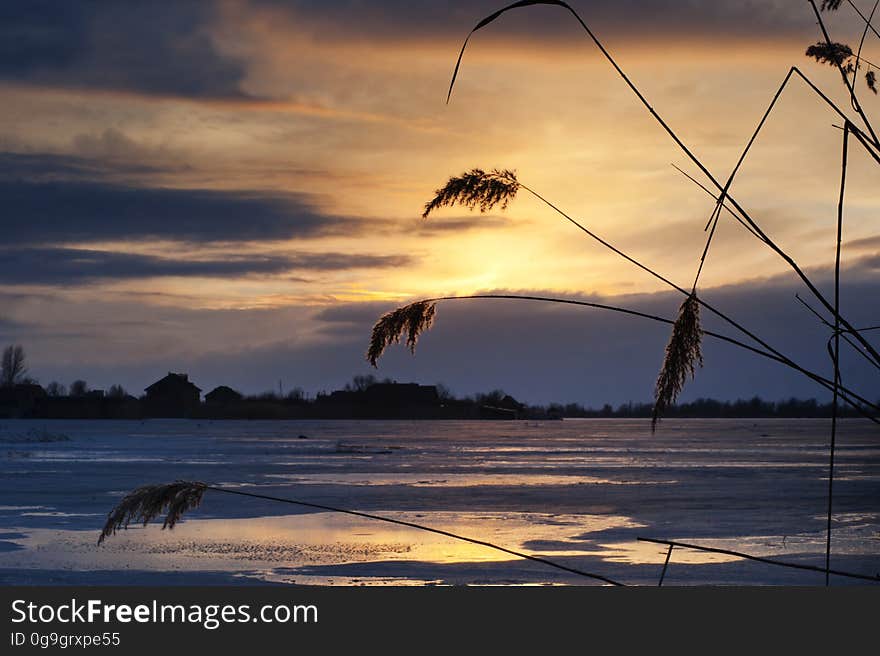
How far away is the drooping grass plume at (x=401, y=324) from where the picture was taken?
2.44 metres

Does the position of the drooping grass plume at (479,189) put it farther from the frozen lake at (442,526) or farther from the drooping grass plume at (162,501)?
the frozen lake at (442,526)

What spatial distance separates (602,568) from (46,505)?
11.8 m

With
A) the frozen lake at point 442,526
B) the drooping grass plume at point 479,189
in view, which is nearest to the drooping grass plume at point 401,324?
the drooping grass plume at point 479,189

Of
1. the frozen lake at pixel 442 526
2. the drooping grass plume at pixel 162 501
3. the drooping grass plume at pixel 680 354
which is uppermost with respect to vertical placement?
the drooping grass plume at pixel 680 354

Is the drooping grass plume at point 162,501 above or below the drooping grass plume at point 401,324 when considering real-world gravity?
below

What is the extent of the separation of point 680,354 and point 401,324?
68 centimetres

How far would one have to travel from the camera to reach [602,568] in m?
11.9

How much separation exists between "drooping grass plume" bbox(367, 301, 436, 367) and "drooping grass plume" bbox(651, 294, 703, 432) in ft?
1.94

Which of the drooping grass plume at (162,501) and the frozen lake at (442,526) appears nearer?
the drooping grass plume at (162,501)

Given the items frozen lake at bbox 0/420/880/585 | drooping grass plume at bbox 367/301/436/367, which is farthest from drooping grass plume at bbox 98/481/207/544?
frozen lake at bbox 0/420/880/585

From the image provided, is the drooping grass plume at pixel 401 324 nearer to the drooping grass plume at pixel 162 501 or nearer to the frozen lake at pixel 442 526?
the drooping grass plume at pixel 162 501

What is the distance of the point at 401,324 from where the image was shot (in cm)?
244

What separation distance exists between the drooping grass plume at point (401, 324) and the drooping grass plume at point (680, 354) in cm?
59

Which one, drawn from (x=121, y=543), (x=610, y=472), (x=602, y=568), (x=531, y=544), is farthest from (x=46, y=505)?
(x=610, y=472)
